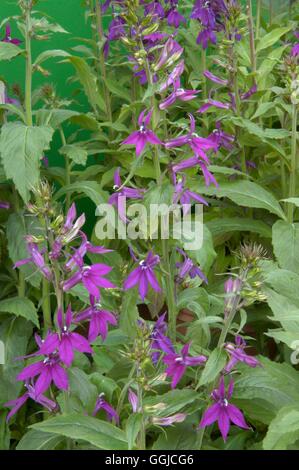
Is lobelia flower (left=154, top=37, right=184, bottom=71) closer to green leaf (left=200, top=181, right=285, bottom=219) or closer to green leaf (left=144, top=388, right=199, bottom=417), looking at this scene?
green leaf (left=200, top=181, right=285, bottom=219)

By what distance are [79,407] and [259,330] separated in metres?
A: 0.80

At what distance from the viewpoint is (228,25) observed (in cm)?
239

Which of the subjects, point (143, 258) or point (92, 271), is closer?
Result: point (92, 271)

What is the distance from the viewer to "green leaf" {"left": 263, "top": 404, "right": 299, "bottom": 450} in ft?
4.74

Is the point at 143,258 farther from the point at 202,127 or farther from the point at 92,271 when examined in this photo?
the point at 202,127

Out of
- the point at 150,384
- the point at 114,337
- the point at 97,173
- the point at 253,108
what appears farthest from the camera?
the point at 97,173

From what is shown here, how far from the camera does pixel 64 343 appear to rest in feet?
4.82

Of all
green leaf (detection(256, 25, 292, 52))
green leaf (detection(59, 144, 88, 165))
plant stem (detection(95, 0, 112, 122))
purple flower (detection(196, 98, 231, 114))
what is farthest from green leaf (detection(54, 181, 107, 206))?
green leaf (detection(256, 25, 292, 52))

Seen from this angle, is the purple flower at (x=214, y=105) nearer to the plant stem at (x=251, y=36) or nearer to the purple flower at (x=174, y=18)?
the plant stem at (x=251, y=36)

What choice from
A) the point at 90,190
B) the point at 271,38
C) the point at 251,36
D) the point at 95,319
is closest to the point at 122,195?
the point at 95,319

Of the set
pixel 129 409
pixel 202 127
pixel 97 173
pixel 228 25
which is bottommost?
pixel 129 409

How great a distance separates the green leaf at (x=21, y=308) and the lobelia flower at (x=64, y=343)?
21.2 inches

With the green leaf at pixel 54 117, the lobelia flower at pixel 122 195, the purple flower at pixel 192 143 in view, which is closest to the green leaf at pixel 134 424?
the lobelia flower at pixel 122 195

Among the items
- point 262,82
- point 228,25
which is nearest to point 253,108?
point 262,82
